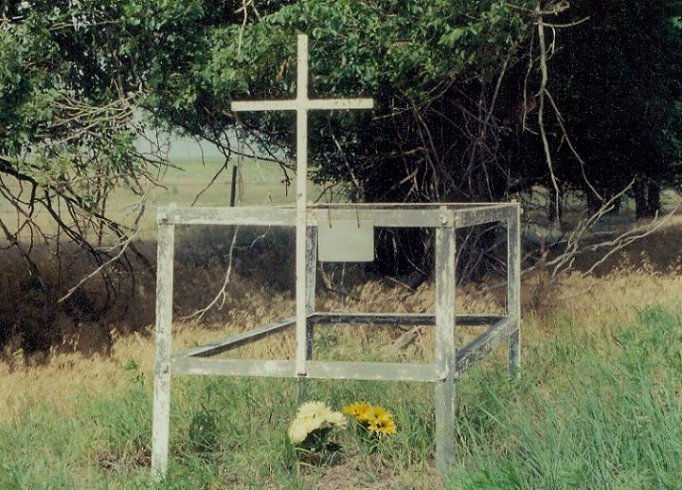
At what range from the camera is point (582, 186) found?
17.3m

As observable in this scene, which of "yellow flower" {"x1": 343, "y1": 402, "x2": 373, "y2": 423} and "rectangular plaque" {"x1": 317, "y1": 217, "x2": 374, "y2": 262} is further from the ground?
"rectangular plaque" {"x1": 317, "y1": 217, "x2": 374, "y2": 262}

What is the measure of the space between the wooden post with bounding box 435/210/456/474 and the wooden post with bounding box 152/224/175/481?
1.37 m

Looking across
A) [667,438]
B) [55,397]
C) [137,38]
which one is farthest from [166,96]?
[667,438]

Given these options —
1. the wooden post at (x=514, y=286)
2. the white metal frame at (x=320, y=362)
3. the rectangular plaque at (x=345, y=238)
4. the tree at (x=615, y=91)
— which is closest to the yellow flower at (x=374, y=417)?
A: the white metal frame at (x=320, y=362)

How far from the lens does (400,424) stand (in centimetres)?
614

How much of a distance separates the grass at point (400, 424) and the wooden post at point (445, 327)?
9 centimetres

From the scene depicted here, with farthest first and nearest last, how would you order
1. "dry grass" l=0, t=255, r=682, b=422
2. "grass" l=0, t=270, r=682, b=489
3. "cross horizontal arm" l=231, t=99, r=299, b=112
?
"dry grass" l=0, t=255, r=682, b=422 → "cross horizontal arm" l=231, t=99, r=299, b=112 → "grass" l=0, t=270, r=682, b=489

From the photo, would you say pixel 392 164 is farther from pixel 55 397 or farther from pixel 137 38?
pixel 55 397

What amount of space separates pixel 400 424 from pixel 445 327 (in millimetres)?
876

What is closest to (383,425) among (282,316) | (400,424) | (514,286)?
(400,424)

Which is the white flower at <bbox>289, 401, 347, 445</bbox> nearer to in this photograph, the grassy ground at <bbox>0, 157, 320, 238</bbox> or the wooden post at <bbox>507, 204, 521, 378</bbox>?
the wooden post at <bbox>507, 204, 521, 378</bbox>

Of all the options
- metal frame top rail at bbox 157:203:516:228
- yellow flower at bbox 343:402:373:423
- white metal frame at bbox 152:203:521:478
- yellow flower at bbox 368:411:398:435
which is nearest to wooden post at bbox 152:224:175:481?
white metal frame at bbox 152:203:521:478

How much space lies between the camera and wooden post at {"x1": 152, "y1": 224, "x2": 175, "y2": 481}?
227 inches

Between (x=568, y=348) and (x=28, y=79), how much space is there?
16.8 ft
